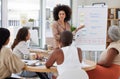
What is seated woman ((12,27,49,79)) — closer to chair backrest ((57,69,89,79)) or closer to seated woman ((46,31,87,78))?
seated woman ((46,31,87,78))

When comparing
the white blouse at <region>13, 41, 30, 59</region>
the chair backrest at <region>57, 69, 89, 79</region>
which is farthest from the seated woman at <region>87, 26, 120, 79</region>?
the white blouse at <region>13, 41, 30, 59</region>

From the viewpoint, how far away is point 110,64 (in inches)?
121

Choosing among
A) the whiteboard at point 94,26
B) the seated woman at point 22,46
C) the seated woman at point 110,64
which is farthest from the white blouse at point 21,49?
the whiteboard at point 94,26

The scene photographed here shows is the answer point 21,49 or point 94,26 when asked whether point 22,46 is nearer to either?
point 21,49

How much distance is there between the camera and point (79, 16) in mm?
5371

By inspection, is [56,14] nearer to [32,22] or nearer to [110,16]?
[32,22]

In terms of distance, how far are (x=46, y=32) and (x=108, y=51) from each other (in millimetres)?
3407

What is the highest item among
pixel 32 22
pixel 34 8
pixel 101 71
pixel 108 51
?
pixel 34 8

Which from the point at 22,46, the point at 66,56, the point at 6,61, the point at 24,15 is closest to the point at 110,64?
the point at 66,56

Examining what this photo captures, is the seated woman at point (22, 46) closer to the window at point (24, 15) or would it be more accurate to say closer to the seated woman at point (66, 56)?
the seated woman at point (66, 56)

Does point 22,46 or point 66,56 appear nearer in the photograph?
point 66,56

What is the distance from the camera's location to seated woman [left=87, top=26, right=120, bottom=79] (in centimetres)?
302

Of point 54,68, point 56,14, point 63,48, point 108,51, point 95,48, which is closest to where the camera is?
point 63,48

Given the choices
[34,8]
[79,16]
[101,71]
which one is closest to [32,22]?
[34,8]
